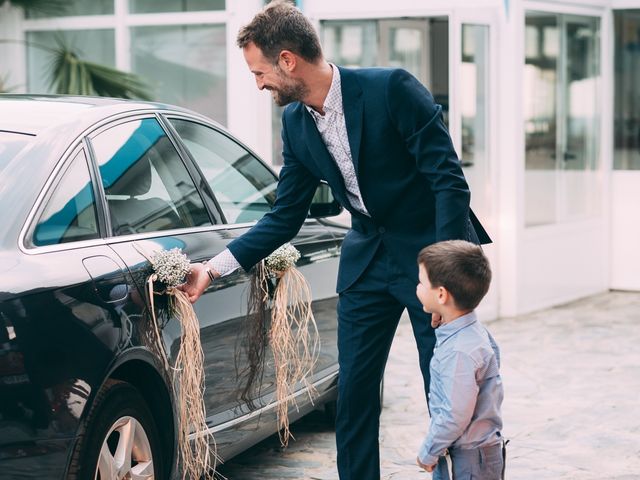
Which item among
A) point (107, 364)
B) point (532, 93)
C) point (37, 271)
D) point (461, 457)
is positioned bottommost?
point (461, 457)

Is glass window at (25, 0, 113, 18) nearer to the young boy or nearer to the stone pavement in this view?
the stone pavement

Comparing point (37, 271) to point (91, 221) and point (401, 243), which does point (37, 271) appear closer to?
point (91, 221)

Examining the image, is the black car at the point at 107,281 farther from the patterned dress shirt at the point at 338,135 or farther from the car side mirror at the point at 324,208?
the patterned dress shirt at the point at 338,135

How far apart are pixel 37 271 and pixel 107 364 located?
1.24ft

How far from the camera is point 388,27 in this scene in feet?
35.7

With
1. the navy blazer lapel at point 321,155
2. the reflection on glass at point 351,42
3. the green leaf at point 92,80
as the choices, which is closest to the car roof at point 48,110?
the navy blazer lapel at point 321,155

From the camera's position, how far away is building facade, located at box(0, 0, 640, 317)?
31.9 ft

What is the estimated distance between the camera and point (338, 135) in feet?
13.0

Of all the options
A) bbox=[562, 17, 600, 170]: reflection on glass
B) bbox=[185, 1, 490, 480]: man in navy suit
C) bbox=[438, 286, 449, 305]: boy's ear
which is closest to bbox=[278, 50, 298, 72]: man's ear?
bbox=[185, 1, 490, 480]: man in navy suit

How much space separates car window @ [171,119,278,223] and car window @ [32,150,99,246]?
3.05 feet

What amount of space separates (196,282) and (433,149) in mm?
958

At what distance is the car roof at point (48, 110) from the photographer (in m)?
3.88

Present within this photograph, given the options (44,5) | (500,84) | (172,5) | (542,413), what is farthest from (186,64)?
(542,413)

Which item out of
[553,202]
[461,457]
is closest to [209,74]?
[553,202]
